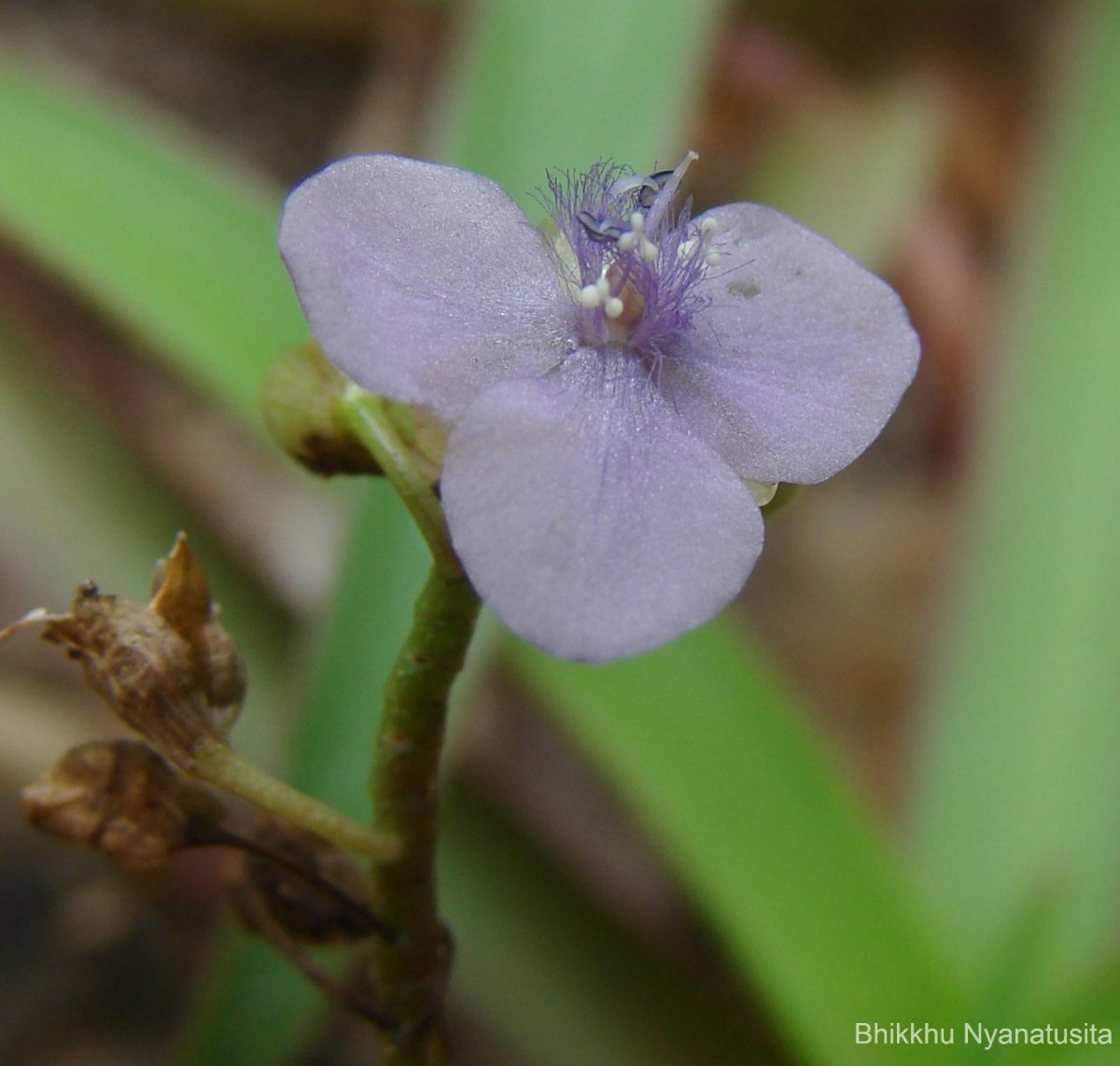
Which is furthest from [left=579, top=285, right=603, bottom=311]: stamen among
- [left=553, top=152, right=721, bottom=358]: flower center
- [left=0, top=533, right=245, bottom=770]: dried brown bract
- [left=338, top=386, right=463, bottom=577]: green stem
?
[left=0, top=533, right=245, bottom=770]: dried brown bract

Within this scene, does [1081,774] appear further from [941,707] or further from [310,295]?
[310,295]

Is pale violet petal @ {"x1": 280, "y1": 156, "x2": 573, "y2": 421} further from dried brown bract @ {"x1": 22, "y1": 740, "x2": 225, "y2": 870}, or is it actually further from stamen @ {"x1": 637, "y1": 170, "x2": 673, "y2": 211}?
dried brown bract @ {"x1": 22, "y1": 740, "x2": 225, "y2": 870}

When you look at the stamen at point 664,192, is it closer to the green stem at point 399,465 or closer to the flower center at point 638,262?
the flower center at point 638,262

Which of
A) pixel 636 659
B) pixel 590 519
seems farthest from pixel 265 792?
pixel 636 659

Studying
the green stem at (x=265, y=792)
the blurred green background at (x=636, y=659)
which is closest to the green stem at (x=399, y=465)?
the green stem at (x=265, y=792)

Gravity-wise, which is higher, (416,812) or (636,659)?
(416,812)

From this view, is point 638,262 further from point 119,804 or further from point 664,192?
point 119,804

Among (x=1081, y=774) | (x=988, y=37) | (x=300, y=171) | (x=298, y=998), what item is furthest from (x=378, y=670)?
(x=988, y=37)
